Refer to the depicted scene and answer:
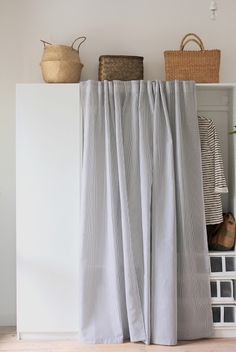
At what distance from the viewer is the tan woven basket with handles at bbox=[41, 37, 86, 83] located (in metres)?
3.30

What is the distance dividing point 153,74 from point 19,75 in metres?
0.99

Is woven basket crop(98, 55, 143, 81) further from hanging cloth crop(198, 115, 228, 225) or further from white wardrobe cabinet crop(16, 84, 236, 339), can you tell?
hanging cloth crop(198, 115, 228, 225)

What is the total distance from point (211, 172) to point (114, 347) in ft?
4.38

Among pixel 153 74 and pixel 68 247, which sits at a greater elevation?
pixel 153 74

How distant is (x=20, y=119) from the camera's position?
3.25 meters

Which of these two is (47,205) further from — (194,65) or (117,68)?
(194,65)

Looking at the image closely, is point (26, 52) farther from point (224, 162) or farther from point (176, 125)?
point (224, 162)

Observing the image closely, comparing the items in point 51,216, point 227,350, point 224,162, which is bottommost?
point 227,350

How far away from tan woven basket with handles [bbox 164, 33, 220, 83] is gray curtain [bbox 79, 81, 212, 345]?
127mm

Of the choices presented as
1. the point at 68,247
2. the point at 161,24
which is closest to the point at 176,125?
the point at 161,24

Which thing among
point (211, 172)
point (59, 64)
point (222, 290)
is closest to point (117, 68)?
point (59, 64)

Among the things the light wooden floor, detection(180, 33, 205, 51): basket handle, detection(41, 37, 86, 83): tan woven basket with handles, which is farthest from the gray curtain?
detection(180, 33, 205, 51): basket handle

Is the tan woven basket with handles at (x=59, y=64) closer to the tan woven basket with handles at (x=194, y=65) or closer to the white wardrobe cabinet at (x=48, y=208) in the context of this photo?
the white wardrobe cabinet at (x=48, y=208)

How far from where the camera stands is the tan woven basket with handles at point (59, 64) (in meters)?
3.30
